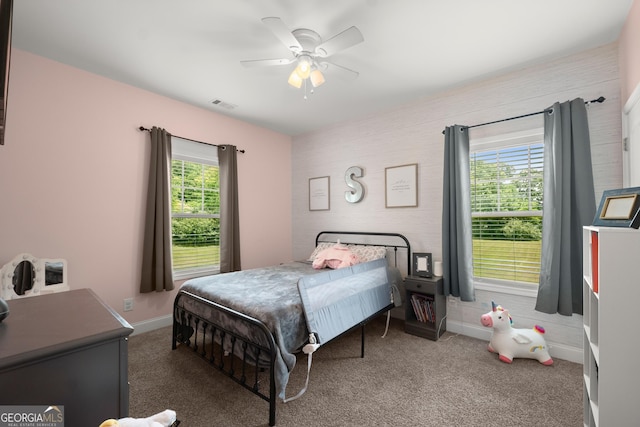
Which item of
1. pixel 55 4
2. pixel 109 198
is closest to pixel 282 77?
pixel 55 4

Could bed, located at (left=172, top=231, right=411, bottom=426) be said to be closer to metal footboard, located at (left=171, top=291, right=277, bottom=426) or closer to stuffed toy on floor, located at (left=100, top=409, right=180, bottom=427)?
metal footboard, located at (left=171, top=291, right=277, bottom=426)

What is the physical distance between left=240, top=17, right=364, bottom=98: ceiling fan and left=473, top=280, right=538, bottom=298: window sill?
2.42 m

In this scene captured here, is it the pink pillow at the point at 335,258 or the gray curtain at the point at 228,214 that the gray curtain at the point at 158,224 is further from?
the pink pillow at the point at 335,258

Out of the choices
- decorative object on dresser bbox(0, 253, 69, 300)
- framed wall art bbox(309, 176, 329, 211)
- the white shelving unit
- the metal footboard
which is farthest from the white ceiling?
the metal footboard

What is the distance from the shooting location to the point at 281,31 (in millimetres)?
1847

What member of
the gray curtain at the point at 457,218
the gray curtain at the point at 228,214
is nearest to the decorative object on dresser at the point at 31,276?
the gray curtain at the point at 228,214

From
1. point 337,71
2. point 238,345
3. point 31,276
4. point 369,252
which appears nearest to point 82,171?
point 31,276

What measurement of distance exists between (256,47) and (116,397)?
243cm

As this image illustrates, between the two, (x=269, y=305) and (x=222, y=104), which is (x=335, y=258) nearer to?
(x=269, y=305)

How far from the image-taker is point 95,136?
2754 millimetres

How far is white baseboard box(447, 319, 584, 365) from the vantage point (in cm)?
238

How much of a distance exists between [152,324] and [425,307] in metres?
2.99

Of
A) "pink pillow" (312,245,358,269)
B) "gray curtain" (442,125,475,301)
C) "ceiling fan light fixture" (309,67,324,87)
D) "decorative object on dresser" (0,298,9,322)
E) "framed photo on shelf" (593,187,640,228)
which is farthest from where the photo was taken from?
"pink pillow" (312,245,358,269)

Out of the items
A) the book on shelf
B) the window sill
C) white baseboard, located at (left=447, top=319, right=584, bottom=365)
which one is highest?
the window sill
